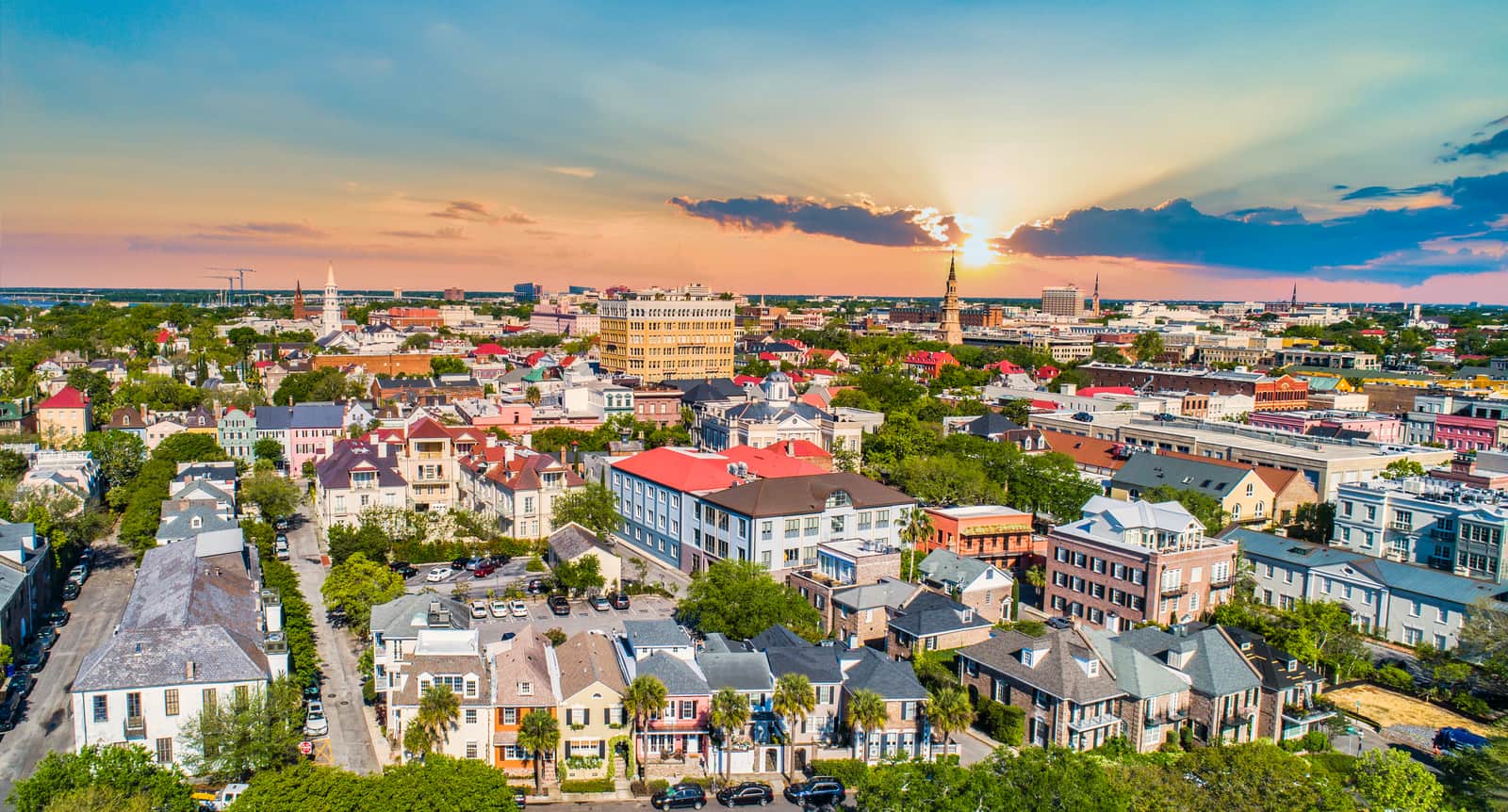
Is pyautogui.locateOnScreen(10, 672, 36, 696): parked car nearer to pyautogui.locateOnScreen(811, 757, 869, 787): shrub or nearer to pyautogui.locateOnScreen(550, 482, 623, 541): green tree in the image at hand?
pyautogui.locateOnScreen(550, 482, 623, 541): green tree

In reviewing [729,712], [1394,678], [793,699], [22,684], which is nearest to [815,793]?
[793,699]

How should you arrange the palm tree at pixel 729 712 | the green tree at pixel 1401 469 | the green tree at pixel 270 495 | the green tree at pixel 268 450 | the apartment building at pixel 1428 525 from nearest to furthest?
the palm tree at pixel 729 712, the apartment building at pixel 1428 525, the green tree at pixel 270 495, the green tree at pixel 1401 469, the green tree at pixel 268 450

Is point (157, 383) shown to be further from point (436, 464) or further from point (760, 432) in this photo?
point (760, 432)

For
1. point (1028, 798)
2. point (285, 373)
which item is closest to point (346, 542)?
point (1028, 798)

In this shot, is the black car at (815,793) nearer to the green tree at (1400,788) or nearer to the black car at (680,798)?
the black car at (680,798)

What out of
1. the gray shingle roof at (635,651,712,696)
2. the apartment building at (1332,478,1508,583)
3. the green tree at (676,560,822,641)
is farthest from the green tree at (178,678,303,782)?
the apartment building at (1332,478,1508,583)

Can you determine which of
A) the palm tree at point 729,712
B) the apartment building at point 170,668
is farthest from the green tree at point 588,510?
the palm tree at point 729,712
